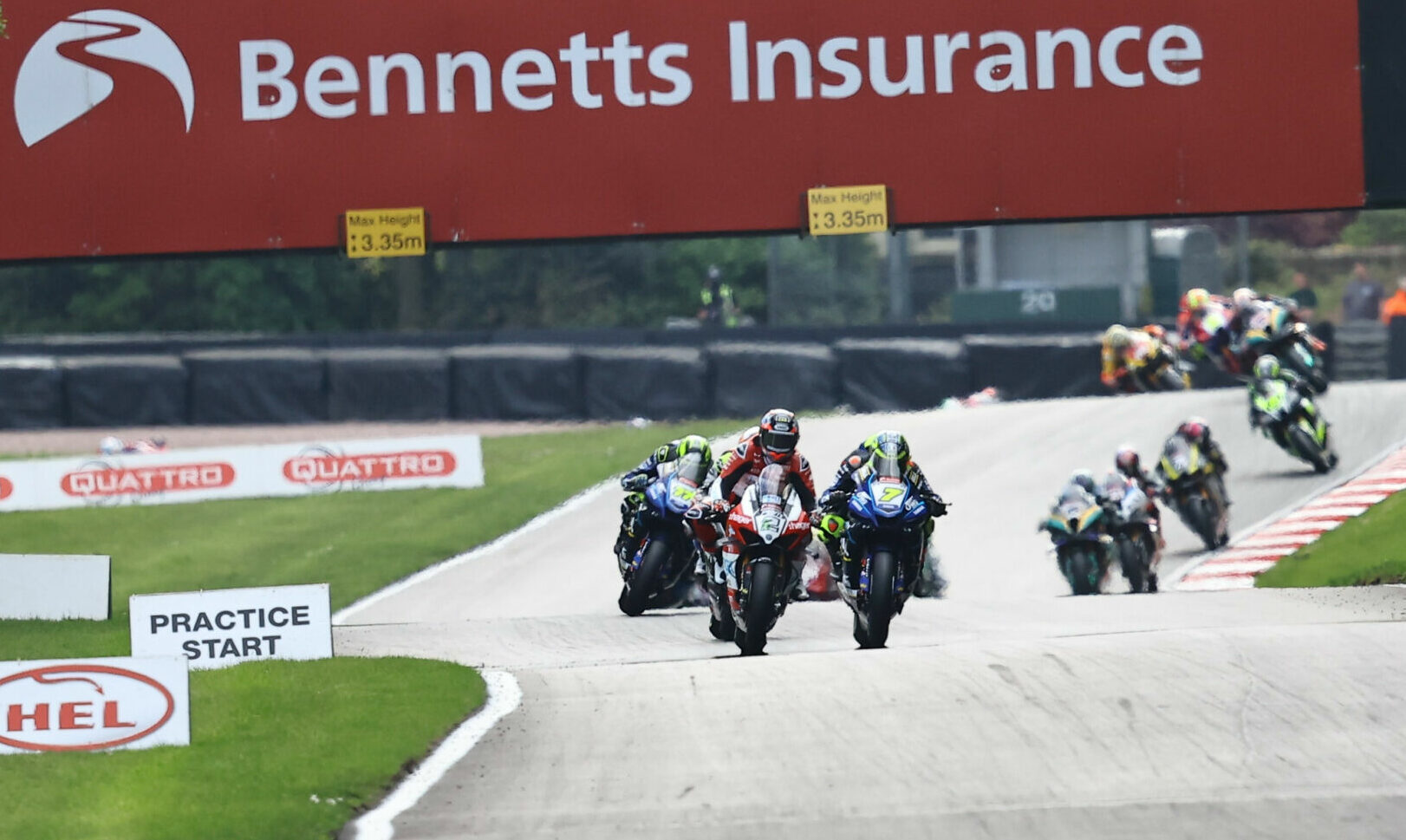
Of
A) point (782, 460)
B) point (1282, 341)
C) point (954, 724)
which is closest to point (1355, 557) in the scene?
point (1282, 341)

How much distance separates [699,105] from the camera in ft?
56.2

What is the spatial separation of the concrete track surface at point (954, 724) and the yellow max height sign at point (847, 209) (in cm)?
316

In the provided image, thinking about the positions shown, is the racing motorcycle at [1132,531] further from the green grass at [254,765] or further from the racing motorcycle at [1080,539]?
the green grass at [254,765]

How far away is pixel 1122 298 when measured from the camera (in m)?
35.4

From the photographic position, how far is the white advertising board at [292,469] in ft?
87.3

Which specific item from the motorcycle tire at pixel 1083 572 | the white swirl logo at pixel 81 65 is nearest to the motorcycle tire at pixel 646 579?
the motorcycle tire at pixel 1083 572

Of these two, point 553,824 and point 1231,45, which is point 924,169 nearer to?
point 1231,45

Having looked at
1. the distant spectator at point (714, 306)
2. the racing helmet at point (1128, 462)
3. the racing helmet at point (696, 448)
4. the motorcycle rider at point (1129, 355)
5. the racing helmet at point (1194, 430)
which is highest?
the distant spectator at point (714, 306)

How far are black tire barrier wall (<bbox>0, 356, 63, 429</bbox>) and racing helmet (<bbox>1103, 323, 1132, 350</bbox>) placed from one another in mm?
16352

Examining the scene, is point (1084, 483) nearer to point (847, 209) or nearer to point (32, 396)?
point (847, 209)

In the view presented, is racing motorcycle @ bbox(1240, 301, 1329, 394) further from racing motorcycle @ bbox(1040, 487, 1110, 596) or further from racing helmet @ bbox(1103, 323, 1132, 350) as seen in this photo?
racing motorcycle @ bbox(1040, 487, 1110, 596)

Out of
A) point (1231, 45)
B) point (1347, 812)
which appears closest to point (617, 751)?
point (1347, 812)

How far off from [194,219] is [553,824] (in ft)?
33.3

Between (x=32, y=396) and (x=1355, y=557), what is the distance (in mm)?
21593
